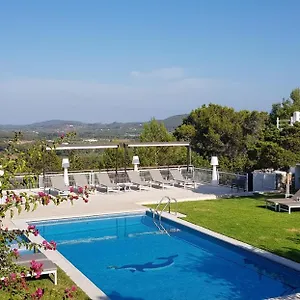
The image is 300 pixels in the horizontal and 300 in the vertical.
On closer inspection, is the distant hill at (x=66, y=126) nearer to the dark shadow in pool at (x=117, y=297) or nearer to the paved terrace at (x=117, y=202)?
the paved terrace at (x=117, y=202)

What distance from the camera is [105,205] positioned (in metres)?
14.6

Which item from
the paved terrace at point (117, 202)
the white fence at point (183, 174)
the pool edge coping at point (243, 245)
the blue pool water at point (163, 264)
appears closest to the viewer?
the blue pool water at point (163, 264)

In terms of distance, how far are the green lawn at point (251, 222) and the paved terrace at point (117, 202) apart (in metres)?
1.32

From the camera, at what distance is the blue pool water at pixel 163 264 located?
25.4ft

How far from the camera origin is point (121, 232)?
475 inches

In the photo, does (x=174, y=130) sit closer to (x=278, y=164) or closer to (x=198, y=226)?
(x=278, y=164)

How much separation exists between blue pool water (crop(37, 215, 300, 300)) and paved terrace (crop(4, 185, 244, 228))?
656 millimetres

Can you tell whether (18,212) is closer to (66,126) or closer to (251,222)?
(66,126)

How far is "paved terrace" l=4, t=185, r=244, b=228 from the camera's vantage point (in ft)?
42.7

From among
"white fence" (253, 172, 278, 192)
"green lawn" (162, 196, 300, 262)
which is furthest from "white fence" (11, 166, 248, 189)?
"green lawn" (162, 196, 300, 262)

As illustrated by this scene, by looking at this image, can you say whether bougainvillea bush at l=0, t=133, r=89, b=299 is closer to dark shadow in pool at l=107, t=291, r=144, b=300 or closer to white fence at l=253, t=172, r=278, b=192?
dark shadow in pool at l=107, t=291, r=144, b=300

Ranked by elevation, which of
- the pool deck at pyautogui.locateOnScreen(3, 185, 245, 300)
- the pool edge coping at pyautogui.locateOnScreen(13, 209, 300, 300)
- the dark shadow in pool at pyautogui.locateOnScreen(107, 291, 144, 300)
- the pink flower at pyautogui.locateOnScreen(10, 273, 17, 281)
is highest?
the pink flower at pyautogui.locateOnScreen(10, 273, 17, 281)

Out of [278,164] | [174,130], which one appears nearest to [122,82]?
[174,130]

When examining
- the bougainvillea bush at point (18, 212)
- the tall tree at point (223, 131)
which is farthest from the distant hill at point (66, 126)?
the tall tree at point (223, 131)
